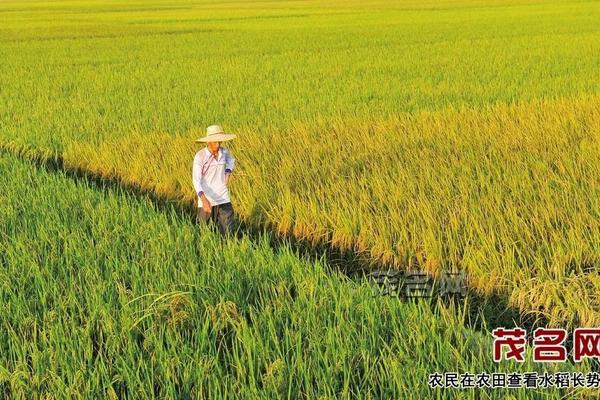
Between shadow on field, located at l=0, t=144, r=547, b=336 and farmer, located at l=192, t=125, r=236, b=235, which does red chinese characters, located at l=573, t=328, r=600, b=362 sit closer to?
shadow on field, located at l=0, t=144, r=547, b=336

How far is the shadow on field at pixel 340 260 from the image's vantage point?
3.05 metres

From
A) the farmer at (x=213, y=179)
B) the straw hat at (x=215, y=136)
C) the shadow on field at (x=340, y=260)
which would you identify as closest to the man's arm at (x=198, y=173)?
the farmer at (x=213, y=179)

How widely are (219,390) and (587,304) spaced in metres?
1.66

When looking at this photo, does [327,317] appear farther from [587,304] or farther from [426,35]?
[426,35]

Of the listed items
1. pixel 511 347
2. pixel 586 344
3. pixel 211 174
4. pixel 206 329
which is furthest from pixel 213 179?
pixel 586 344

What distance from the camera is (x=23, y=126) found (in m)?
8.71

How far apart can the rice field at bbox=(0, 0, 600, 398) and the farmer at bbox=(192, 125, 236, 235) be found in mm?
194

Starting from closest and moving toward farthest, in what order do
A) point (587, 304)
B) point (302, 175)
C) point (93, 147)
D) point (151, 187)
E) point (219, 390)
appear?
1. point (219, 390)
2. point (587, 304)
3. point (302, 175)
4. point (151, 187)
5. point (93, 147)

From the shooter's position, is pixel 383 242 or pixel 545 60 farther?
pixel 545 60

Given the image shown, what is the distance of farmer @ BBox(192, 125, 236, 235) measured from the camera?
3.93 metres

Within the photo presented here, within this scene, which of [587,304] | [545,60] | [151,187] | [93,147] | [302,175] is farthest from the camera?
[545,60]

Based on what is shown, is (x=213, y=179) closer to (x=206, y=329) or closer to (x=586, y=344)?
(x=206, y=329)

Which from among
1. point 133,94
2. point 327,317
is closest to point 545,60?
point 133,94

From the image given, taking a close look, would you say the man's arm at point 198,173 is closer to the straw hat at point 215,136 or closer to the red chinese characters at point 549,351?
the straw hat at point 215,136
